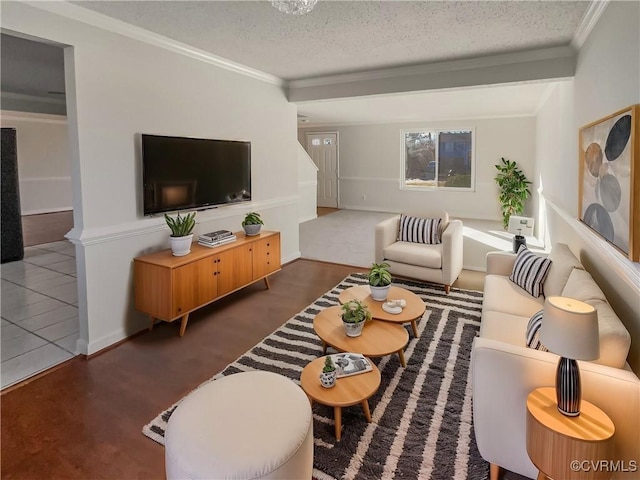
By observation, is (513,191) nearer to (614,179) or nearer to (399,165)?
(399,165)

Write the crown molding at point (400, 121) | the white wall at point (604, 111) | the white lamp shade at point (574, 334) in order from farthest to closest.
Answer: the crown molding at point (400, 121)
the white wall at point (604, 111)
the white lamp shade at point (574, 334)

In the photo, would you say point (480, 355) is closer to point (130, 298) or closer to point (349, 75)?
point (130, 298)

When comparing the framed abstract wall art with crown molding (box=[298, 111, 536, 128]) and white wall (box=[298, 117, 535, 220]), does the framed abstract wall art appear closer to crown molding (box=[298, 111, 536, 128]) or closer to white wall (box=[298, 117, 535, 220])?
white wall (box=[298, 117, 535, 220])

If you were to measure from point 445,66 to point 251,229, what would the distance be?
2.74m

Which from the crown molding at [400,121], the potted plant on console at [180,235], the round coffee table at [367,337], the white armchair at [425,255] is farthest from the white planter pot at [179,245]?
the crown molding at [400,121]

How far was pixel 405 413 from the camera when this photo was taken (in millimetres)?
2225

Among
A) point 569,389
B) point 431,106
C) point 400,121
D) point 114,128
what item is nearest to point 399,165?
point 400,121

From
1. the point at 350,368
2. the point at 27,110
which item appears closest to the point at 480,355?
the point at 350,368

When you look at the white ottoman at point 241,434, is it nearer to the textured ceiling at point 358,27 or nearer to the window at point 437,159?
the textured ceiling at point 358,27

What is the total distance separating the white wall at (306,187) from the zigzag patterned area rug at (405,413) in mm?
5572

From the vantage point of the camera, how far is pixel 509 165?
8.03 m

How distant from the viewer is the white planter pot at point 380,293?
306 centimetres

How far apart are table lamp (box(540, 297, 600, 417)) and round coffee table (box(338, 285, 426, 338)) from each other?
4.30ft

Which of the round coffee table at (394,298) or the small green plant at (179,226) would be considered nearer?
the round coffee table at (394,298)
